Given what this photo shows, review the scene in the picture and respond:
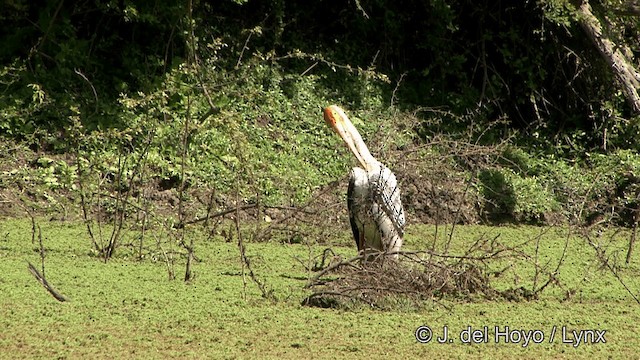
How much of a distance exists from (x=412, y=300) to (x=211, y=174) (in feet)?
15.9

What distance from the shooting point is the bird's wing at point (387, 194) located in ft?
27.8

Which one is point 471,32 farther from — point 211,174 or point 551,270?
point 551,270

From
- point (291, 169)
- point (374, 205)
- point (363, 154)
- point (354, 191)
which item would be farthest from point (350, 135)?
point (291, 169)

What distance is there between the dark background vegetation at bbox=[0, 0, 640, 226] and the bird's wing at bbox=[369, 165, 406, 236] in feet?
3.99

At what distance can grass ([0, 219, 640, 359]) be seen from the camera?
21.2ft

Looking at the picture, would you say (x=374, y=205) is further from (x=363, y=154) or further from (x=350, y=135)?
(x=350, y=135)

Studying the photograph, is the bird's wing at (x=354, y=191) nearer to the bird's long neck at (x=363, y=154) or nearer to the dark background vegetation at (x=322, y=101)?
the bird's long neck at (x=363, y=154)

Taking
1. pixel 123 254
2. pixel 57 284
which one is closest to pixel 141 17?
pixel 123 254

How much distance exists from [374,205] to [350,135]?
634 mm

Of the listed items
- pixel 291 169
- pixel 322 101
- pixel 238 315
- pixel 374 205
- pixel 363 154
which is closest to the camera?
pixel 238 315

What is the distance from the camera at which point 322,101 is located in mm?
13812

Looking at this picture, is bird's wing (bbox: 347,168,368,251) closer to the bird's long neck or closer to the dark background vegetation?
the bird's long neck

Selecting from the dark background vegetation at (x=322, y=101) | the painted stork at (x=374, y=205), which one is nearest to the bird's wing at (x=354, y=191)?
the painted stork at (x=374, y=205)

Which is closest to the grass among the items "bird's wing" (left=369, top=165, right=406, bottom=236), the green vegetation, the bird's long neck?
the green vegetation
